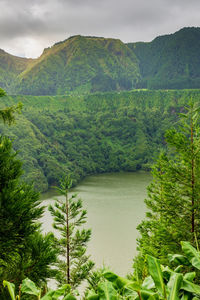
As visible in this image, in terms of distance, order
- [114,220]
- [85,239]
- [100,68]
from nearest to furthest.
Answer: [85,239], [114,220], [100,68]

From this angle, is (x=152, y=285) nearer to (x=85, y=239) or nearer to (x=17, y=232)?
(x=17, y=232)

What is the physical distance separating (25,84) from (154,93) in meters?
56.5

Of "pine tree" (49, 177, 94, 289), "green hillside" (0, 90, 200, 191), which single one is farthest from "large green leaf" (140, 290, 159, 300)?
"green hillside" (0, 90, 200, 191)

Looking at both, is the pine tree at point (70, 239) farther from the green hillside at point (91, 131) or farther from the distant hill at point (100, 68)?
the distant hill at point (100, 68)

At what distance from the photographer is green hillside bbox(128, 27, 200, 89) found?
124500mm

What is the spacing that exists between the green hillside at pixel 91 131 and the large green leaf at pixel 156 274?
171ft

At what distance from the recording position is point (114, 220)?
98.3 feet

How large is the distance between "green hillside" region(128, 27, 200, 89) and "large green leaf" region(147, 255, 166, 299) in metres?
125

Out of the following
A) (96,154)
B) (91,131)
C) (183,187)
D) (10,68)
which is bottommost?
(96,154)

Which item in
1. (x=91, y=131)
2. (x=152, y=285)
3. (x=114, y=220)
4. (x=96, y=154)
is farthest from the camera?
(x=91, y=131)

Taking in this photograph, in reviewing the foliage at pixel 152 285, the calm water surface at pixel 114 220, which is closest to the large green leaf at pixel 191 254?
the foliage at pixel 152 285

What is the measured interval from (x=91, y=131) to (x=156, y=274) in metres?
80.5

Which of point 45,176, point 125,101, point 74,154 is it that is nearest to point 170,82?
point 125,101

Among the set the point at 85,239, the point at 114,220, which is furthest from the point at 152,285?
the point at 114,220
